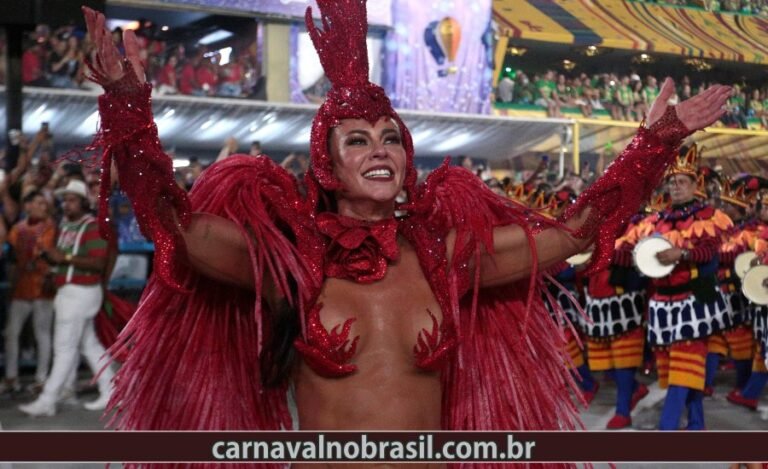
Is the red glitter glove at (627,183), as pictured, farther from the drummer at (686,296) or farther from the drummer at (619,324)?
the drummer at (619,324)

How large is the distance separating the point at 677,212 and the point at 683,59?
349 cm

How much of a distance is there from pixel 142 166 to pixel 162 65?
26.8 ft

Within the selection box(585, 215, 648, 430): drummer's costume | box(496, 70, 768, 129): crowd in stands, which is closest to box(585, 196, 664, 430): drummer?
box(585, 215, 648, 430): drummer's costume

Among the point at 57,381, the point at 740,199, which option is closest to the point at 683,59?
the point at 740,199

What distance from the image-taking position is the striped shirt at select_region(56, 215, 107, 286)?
6.52 m

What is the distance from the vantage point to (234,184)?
269cm

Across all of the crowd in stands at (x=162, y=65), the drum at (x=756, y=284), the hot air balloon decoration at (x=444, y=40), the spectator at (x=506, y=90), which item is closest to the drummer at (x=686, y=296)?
the drum at (x=756, y=284)

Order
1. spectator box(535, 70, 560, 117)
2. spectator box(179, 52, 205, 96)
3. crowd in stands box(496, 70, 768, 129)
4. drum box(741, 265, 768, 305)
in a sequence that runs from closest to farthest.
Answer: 1. drum box(741, 265, 768, 305)
2. crowd in stands box(496, 70, 768, 129)
3. spectator box(179, 52, 205, 96)
4. spectator box(535, 70, 560, 117)

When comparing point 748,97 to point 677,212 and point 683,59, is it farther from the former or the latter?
point 677,212

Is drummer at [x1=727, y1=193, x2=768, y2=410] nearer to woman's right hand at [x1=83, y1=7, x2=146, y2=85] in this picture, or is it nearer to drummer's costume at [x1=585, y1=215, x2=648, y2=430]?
drummer's costume at [x1=585, y1=215, x2=648, y2=430]

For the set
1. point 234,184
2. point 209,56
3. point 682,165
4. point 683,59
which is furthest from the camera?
point 209,56

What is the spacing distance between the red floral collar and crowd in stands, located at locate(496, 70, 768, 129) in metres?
7.00

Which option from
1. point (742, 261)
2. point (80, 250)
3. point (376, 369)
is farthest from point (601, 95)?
point (376, 369)

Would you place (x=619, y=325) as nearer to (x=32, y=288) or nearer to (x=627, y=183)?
(x=32, y=288)
